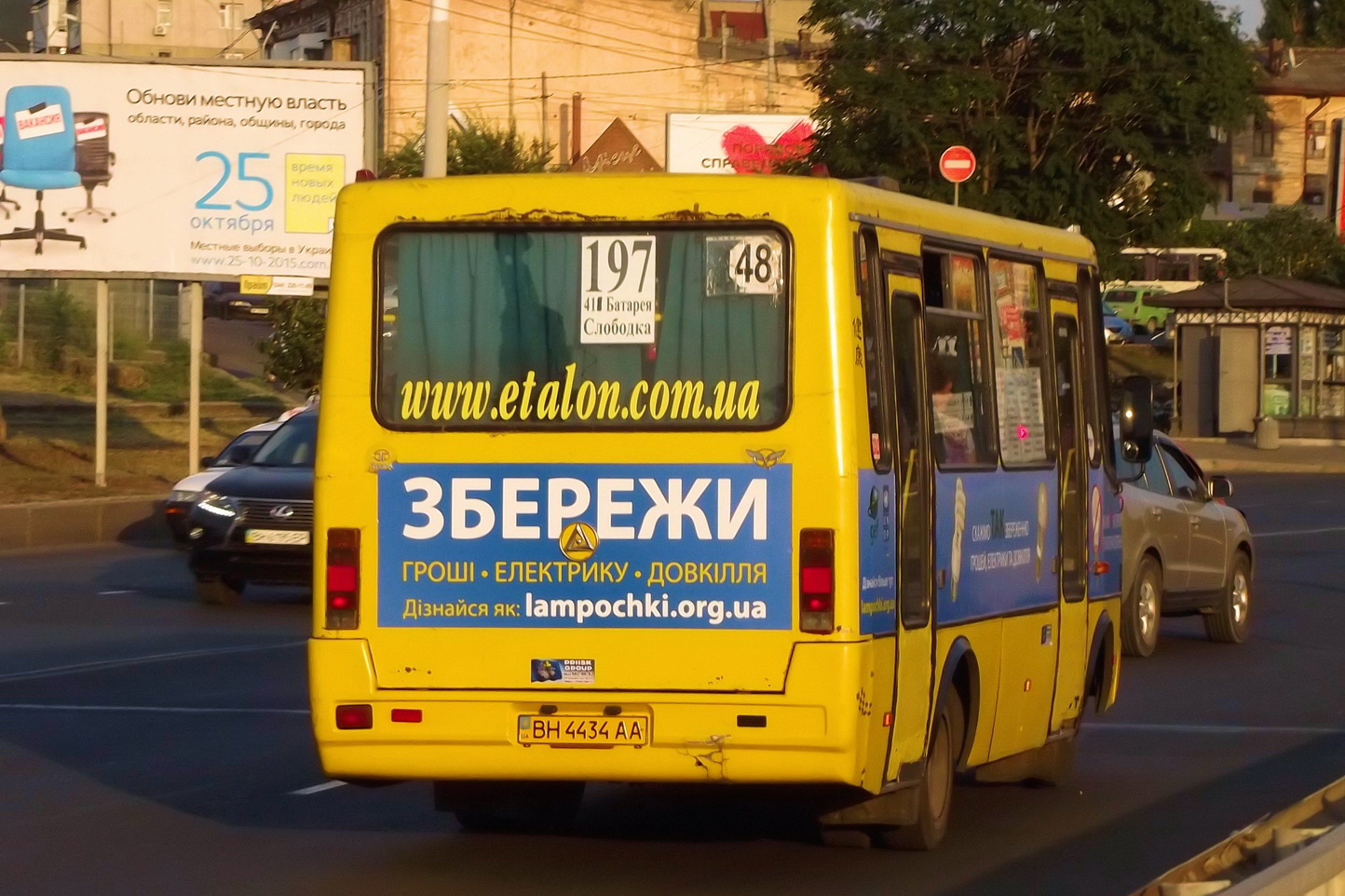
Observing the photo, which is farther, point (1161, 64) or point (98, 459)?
point (1161, 64)

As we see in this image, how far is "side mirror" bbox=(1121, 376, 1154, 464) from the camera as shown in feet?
34.4

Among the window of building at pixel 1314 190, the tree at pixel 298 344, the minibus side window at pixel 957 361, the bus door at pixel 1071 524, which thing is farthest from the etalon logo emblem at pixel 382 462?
the window of building at pixel 1314 190

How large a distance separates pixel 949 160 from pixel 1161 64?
1072 inches

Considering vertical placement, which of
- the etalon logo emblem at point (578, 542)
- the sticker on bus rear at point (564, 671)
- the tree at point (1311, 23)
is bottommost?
the sticker on bus rear at point (564, 671)

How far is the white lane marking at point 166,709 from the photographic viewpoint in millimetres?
12609

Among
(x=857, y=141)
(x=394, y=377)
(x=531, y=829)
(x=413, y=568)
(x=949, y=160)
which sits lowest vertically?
(x=531, y=829)

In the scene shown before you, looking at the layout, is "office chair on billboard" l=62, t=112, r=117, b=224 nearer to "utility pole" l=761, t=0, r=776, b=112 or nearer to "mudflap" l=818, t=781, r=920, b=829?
"mudflap" l=818, t=781, r=920, b=829

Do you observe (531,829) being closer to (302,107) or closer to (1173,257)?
(302,107)

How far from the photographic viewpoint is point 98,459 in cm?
3047

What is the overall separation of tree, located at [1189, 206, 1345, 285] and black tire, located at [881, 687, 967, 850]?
229ft

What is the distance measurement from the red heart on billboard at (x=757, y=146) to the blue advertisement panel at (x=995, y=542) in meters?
53.2

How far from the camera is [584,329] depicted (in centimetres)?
778

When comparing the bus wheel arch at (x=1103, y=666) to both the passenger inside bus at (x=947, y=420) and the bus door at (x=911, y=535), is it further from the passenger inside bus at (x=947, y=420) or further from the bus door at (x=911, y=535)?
the bus door at (x=911, y=535)

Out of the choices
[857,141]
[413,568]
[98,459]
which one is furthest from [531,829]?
[857,141]
